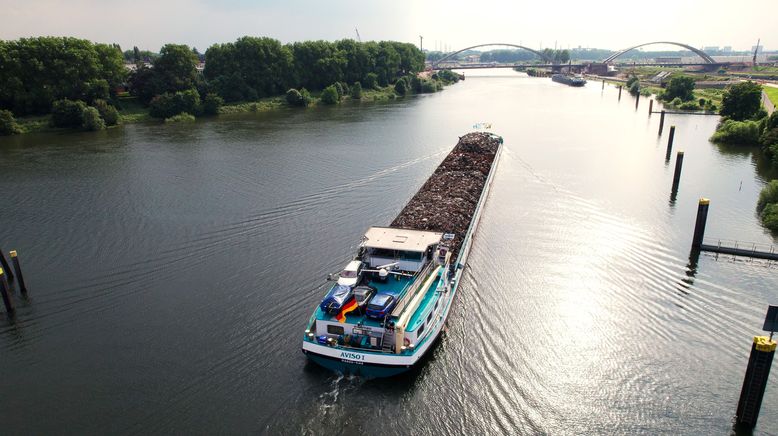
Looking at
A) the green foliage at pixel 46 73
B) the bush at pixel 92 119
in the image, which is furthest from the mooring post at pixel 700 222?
the green foliage at pixel 46 73

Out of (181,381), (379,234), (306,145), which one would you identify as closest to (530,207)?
(379,234)

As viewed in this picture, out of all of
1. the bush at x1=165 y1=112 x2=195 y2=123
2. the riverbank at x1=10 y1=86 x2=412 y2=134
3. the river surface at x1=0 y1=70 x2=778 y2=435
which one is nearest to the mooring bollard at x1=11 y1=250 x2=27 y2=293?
the river surface at x1=0 y1=70 x2=778 y2=435

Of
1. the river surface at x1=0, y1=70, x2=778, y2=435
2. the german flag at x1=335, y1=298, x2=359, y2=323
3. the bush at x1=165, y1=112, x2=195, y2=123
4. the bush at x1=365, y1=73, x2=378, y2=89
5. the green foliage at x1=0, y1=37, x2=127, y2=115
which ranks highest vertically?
the green foliage at x1=0, y1=37, x2=127, y2=115

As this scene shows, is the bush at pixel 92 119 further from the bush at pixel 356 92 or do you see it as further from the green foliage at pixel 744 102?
the green foliage at pixel 744 102

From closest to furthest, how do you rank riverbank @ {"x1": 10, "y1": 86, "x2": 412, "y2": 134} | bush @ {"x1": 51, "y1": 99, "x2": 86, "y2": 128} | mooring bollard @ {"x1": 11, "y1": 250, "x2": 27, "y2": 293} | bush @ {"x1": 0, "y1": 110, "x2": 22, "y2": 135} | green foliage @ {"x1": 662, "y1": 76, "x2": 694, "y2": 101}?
mooring bollard @ {"x1": 11, "y1": 250, "x2": 27, "y2": 293} → bush @ {"x1": 0, "y1": 110, "x2": 22, "y2": 135} → bush @ {"x1": 51, "y1": 99, "x2": 86, "y2": 128} → riverbank @ {"x1": 10, "y1": 86, "x2": 412, "y2": 134} → green foliage @ {"x1": 662, "y1": 76, "x2": 694, "y2": 101}

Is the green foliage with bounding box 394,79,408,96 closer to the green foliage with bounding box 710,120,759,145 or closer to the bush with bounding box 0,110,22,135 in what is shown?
the green foliage with bounding box 710,120,759,145

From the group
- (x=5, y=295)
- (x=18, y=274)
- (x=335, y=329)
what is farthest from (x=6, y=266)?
(x=335, y=329)

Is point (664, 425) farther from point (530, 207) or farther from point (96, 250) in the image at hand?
point (96, 250)
